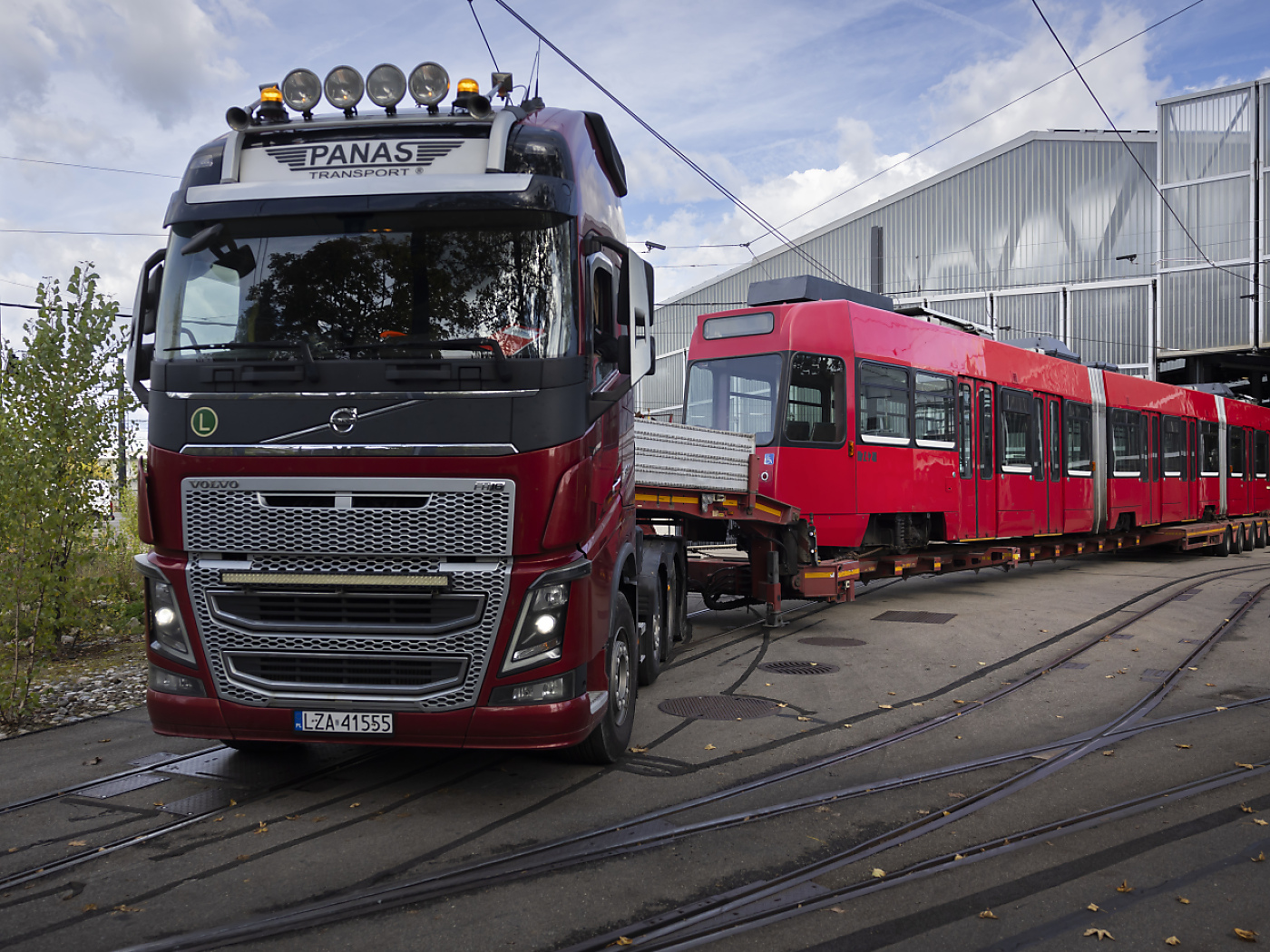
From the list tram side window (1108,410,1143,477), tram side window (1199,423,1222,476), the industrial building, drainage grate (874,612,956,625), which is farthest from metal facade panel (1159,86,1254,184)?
drainage grate (874,612,956,625)

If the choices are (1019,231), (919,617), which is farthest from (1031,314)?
(919,617)

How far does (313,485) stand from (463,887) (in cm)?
204

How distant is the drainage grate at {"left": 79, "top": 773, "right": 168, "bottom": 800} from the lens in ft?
18.9

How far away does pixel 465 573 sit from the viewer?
510 cm

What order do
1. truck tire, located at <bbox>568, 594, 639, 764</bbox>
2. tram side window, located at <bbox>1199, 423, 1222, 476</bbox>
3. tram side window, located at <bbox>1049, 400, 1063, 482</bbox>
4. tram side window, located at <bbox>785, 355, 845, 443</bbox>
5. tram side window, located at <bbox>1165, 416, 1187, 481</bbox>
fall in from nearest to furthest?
1. truck tire, located at <bbox>568, 594, 639, 764</bbox>
2. tram side window, located at <bbox>785, 355, 845, 443</bbox>
3. tram side window, located at <bbox>1049, 400, 1063, 482</bbox>
4. tram side window, located at <bbox>1165, 416, 1187, 481</bbox>
5. tram side window, located at <bbox>1199, 423, 1222, 476</bbox>

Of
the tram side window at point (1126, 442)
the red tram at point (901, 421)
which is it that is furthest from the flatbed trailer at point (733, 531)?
the tram side window at point (1126, 442)

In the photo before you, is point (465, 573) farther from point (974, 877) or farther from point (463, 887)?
point (974, 877)

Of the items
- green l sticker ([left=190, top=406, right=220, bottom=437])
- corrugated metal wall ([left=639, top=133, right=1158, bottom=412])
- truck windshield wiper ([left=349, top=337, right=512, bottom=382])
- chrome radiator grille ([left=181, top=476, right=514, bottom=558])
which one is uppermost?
corrugated metal wall ([left=639, top=133, right=1158, bottom=412])

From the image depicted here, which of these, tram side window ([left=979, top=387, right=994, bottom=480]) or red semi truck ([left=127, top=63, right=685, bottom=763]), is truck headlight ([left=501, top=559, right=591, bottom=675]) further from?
tram side window ([left=979, top=387, right=994, bottom=480])

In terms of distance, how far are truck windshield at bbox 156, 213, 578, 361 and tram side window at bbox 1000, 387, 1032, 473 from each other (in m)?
11.8

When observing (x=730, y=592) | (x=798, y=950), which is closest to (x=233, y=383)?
(x=798, y=950)

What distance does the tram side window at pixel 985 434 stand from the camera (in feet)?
49.1

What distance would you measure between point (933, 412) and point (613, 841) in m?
10.1

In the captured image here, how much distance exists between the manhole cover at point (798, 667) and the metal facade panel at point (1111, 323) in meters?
28.1
